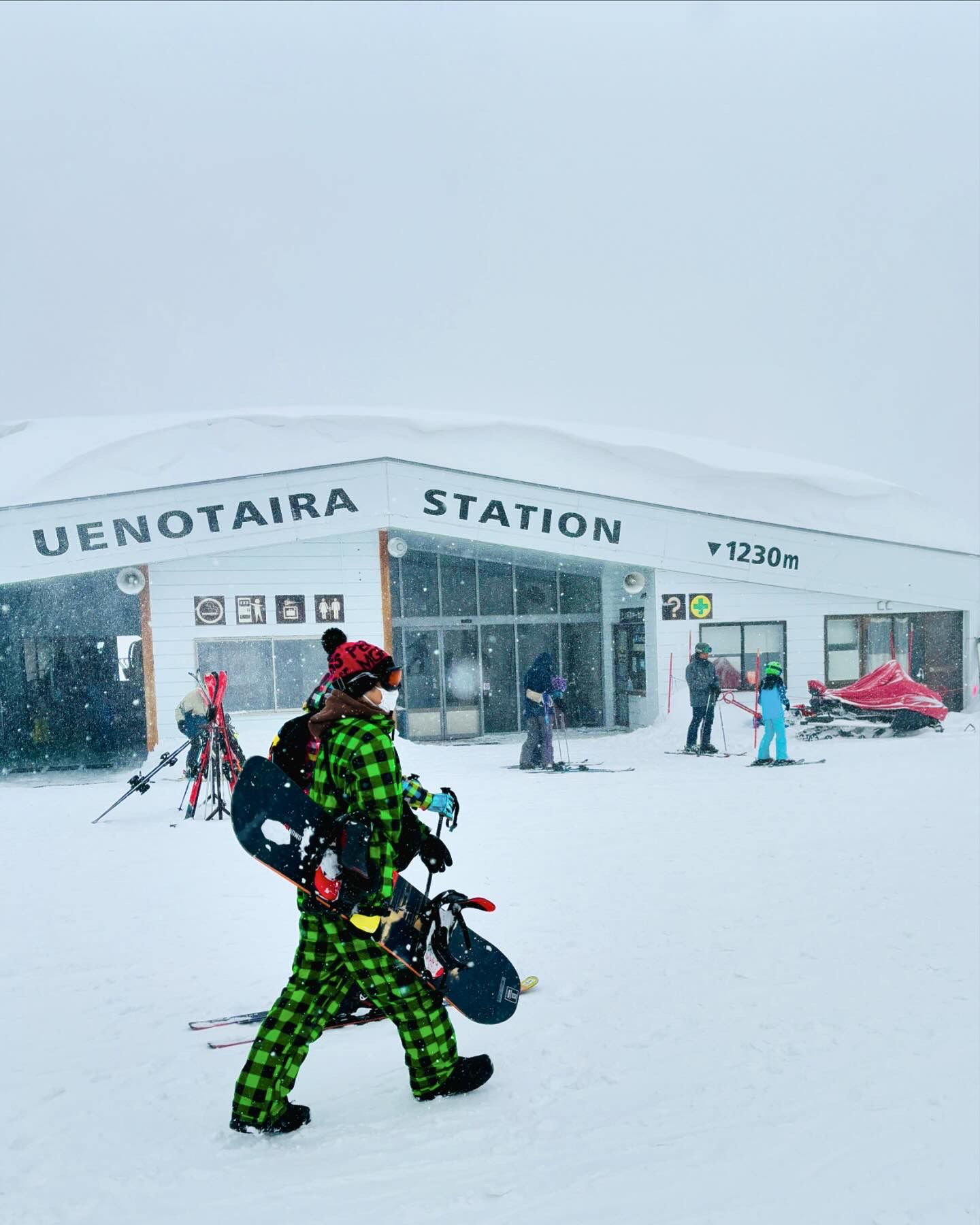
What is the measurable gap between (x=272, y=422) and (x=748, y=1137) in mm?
21330

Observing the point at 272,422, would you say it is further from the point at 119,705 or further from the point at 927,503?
the point at 927,503

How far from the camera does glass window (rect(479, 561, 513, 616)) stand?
62.5 ft

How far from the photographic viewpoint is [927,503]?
3042 centimetres

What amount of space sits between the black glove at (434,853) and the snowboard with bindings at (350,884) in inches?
6.6

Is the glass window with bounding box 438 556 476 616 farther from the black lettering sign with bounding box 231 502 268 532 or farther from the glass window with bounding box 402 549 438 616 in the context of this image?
the black lettering sign with bounding box 231 502 268 532

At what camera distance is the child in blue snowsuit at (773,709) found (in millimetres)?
12398

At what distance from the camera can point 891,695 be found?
16266 mm

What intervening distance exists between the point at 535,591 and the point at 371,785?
1626 cm

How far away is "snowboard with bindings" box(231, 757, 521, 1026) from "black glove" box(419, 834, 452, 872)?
17cm

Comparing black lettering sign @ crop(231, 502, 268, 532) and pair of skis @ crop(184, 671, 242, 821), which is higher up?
black lettering sign @ crop(231, 502, 268, 532)

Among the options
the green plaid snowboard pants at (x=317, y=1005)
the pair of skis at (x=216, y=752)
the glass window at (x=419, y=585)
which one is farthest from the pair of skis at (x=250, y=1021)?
the glass window at (x=419, y=585)

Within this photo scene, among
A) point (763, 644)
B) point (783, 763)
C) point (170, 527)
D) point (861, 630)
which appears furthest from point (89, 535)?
point (861, 630)

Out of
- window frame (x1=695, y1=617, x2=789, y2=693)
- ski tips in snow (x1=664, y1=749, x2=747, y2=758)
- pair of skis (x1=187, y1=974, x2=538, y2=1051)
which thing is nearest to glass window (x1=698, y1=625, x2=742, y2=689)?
window frame (x1=695, y1=617, x2=789, y2=693)

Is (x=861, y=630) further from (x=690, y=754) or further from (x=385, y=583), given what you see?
(x=385, y=583)
